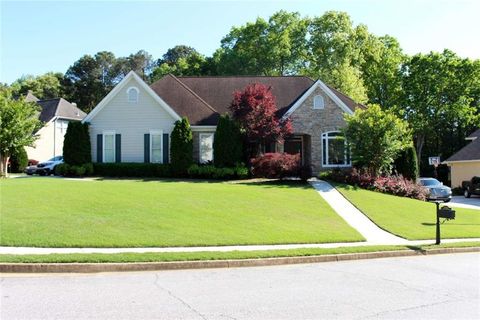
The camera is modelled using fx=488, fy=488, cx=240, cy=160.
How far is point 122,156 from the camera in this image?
3069 cm

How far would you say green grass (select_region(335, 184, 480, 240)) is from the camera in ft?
56.2

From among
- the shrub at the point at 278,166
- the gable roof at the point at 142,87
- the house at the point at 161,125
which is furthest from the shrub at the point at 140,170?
the shrub at the point at 278,166

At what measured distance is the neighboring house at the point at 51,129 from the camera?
46.0 meters

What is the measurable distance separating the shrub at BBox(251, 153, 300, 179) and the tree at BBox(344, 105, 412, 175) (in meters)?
3.56

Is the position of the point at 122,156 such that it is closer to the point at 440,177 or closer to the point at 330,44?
the point at 330,44

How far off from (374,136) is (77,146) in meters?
17.5

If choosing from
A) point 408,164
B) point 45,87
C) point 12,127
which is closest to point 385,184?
Result: point 408,164

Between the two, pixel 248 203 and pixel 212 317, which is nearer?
pixel 212 317

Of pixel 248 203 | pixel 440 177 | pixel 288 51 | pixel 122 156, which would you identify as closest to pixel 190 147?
pixel 122 156

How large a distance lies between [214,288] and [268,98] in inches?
813

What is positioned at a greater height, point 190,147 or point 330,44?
point 330,44

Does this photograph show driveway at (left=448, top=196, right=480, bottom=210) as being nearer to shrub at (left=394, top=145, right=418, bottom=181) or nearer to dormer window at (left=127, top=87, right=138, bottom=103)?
shrub at (left=394, top=145, right=418, bottom=181)

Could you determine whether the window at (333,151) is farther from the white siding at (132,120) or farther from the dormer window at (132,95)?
the dormer window at (132,95)

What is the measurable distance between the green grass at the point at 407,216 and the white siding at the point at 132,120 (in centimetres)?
1193
